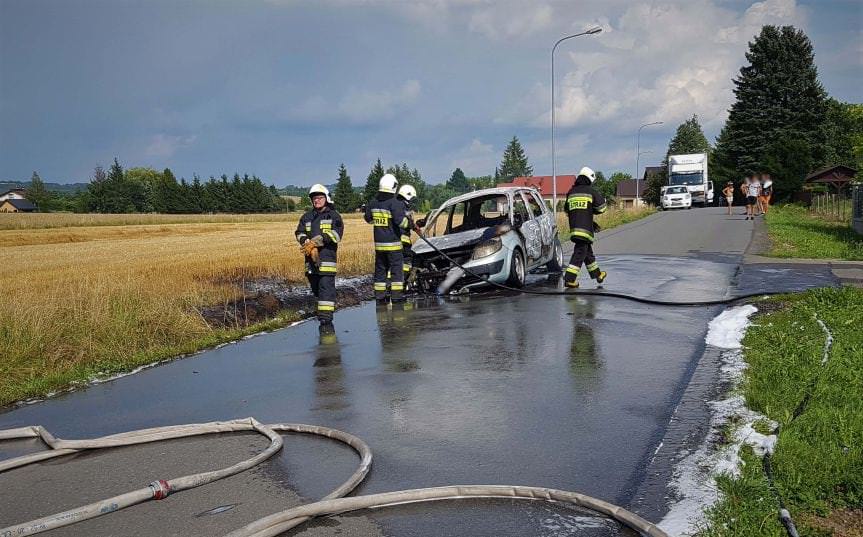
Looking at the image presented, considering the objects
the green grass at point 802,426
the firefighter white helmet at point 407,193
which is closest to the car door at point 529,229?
the firefighter white helmet at point 407,193

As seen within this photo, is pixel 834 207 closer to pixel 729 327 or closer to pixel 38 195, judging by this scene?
pixel 729 327

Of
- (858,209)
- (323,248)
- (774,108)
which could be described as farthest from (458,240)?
(774,108)

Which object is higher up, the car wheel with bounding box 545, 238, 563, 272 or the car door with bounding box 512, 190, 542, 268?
the car door with bounding box 512, 190, 542, 268

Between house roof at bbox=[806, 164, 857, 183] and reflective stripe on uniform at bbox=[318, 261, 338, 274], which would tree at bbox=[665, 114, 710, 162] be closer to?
house roof at bbox=[806, 164, 857, 183]

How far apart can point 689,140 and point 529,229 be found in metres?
127

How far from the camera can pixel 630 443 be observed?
467cm

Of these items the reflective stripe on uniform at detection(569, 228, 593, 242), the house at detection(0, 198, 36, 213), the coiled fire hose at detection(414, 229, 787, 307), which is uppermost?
the house at detection(0, 198, 36, 213)

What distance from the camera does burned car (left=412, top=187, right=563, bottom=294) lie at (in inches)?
473

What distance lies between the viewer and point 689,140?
426 feet

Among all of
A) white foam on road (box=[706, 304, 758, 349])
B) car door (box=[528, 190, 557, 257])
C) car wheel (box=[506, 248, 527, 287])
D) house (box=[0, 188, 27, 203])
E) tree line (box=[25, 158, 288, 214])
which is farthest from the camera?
house (box=[0, 188, 27, 203])

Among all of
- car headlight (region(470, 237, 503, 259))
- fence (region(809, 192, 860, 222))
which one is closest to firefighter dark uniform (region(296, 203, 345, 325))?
car headlight (region(470, 237, 503, 259))

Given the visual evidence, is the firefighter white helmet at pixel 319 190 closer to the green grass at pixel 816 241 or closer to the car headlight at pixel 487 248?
the car headlight at pixel 487 248

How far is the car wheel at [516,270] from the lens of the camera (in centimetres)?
1220

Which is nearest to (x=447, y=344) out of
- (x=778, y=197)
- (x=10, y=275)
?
(x=10, y=275)
